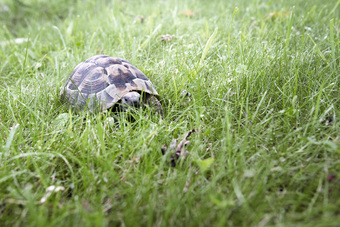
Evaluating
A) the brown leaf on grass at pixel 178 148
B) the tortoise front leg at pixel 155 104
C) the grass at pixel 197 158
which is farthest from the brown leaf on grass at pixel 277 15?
the brown leaf on grass at pixel 178 148

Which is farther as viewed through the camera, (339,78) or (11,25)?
(11,25)

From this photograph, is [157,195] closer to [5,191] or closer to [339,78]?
[5,191]

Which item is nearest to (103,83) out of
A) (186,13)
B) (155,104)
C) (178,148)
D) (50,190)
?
(155,104)

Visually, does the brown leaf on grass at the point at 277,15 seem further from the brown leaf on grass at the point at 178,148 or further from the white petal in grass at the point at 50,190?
the white petal in grass at the point at 50,190

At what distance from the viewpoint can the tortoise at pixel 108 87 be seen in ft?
7.03

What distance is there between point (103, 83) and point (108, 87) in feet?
0.25

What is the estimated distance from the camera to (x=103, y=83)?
227 centimetres

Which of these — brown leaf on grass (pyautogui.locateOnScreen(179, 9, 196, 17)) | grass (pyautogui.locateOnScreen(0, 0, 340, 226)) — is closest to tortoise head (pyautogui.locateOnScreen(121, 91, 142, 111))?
grass (pyautogui.locateOnScreen(0, 0, 340, 226))

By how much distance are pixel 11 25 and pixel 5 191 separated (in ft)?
14.8

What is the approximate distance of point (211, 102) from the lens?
1.96 m

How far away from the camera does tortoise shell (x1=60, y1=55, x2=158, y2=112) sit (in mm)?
2191

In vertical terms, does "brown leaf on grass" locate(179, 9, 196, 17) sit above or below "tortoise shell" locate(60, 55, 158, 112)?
above

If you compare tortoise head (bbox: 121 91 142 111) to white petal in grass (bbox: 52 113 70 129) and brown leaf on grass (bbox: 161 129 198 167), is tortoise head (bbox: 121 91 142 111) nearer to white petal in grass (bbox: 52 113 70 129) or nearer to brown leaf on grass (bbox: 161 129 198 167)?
white petal in grass (bbox: 52 113 70 129)

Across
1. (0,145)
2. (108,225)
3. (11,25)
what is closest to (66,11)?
(11,25)
